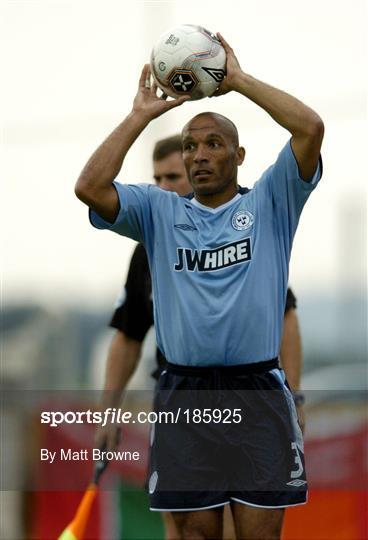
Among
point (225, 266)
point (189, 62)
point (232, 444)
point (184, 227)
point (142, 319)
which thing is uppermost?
point (189, 62)

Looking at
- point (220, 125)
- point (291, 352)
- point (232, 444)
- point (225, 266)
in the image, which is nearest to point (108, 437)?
point (291, 352)

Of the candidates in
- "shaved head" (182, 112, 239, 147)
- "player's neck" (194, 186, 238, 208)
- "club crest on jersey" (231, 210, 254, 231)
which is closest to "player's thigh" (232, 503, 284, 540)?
"club crest on jersey" (231, 210, 254, 231)

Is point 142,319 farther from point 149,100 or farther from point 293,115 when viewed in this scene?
point 293,115

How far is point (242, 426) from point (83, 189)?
3.72 feet

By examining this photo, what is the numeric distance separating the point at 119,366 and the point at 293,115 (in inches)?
79.4

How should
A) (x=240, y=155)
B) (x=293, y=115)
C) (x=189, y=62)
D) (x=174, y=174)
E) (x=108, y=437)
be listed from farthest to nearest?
(x=174, y=174) → (x=108, y=437) → (x=240, y=155) → (x=189, y=62) → (x=293, y=115)

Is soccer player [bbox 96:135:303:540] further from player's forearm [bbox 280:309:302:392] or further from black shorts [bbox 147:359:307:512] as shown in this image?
black shorts [bbox 147:359:307:512]

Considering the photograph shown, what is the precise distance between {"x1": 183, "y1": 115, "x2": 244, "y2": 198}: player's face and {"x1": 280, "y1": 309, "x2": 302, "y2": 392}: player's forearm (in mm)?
1271

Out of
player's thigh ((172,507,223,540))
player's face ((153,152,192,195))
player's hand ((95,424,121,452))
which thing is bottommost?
player's thigh ((172,507,223,540))

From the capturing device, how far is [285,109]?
476 centimetres

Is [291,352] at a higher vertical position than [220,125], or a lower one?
lower

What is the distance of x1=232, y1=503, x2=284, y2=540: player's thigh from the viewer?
490cm

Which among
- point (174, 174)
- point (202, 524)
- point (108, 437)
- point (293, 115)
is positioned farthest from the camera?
point (174, 174)

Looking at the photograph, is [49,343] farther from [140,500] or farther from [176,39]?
[176,39]
